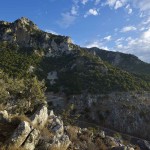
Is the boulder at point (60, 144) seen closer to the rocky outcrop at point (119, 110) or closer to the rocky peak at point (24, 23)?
the rocky outcrop at point (119, 110)

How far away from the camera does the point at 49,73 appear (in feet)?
505

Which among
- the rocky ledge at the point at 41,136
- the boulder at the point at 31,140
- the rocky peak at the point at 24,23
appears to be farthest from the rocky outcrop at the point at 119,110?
the boulder at the point at 31,140

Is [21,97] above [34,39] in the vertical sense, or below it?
below

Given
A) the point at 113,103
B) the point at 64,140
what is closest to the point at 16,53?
the point at 113,103

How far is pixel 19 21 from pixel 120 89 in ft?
284

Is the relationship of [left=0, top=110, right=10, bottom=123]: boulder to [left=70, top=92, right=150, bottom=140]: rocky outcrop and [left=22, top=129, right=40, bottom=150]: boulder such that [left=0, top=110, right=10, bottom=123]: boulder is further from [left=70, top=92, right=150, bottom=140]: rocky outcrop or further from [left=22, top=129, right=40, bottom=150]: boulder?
[left=70, top=92, right=150, bottom=140]: rocky outcrop

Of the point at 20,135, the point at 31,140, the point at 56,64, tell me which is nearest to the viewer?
the point at 20,135

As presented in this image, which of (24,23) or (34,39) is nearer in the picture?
(34,39)

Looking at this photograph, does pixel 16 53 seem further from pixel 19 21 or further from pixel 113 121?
pixel 113 121

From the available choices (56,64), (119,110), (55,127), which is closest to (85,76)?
(56,64)

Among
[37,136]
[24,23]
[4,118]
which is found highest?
[24,23]

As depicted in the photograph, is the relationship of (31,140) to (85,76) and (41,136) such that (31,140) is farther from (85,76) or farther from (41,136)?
(85,76)

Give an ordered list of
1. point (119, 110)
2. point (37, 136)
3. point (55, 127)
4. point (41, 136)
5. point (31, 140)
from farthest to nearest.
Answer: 1. point (119, 110)
2. point (55, 127)
3. point (41, 136)
4. point (37, 136)
5. point (31, 140)

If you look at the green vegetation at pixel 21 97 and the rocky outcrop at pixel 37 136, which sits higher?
the green vegetation at pixel 21 97
